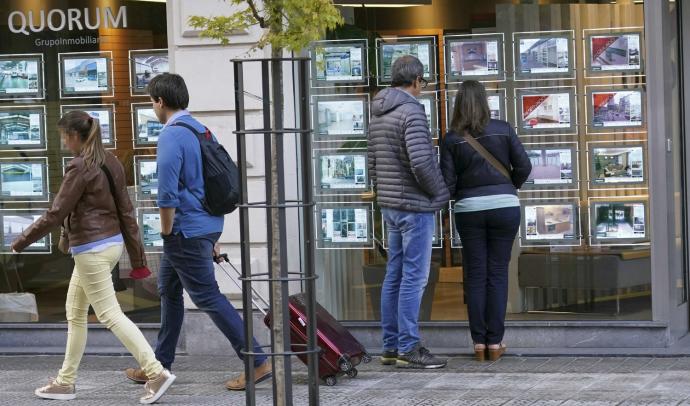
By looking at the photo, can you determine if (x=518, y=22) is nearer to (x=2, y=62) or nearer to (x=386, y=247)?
(x=386, y=247)

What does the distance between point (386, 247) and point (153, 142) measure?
77.5 inches

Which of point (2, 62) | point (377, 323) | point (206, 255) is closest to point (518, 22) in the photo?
point (377, 323)

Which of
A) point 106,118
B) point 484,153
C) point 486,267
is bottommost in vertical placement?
point 486,267

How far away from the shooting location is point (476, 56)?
9.48 m

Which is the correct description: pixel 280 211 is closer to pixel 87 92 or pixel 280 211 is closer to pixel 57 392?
pixel 57 392

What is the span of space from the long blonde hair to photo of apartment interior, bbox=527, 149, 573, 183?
10.5 feet

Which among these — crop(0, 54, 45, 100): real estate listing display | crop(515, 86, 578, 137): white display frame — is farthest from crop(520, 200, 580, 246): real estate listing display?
crop(0, 54, 45, 100): real estate listing display

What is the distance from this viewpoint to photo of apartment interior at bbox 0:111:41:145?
10258mm

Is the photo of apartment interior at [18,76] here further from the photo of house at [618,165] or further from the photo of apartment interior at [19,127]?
the photo of house at [618,165]

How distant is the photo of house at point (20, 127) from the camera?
404 inches

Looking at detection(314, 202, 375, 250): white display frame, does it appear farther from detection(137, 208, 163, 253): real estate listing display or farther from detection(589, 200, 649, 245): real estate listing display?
detection(589, 200, 649, 245): real estate listing display

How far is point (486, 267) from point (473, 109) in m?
1.06

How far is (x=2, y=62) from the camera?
10.3 m

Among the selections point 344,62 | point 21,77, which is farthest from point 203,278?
point 21,77
